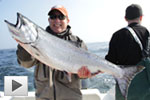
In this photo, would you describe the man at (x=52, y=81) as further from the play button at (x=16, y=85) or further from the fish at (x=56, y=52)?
the play button at (x=16, y=85)

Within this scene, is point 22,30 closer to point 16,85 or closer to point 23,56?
point 23,56

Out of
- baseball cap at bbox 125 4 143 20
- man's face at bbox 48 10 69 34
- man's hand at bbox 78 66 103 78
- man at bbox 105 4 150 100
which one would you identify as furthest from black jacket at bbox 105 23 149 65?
man's face at bbox 48 10 69 34

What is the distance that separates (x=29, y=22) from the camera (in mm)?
2293

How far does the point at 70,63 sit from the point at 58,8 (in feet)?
3.21

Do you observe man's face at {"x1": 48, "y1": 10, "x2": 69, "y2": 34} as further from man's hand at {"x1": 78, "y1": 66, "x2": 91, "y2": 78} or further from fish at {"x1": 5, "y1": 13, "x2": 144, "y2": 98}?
man's hand at {"x1": 78, "y1": 66, "x2": 91, "y2": 78}

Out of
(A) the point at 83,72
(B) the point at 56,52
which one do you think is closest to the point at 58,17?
(B) the point at 56,52

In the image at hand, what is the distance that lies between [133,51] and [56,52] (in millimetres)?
1508

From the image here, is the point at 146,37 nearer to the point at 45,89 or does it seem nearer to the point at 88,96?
the point at 45,89

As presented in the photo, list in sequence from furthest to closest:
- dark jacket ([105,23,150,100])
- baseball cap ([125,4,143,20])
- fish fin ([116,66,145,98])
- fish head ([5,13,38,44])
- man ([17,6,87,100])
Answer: baseball cap ([125,4,143,20])
dark jacket ([105,23,150,100])
fish fin ([116,66,145,98])
man ([17,6,87,100])
fish head ([5,13,38,44])

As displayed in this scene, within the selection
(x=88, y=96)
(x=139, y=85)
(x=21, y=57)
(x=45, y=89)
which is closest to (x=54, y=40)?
(x=21, y=57)

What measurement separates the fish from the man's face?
17.8 inches

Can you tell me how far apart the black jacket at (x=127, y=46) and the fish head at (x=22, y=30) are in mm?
1675

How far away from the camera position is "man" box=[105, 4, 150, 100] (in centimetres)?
323

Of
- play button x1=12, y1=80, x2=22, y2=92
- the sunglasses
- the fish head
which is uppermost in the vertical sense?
the sunglasses
